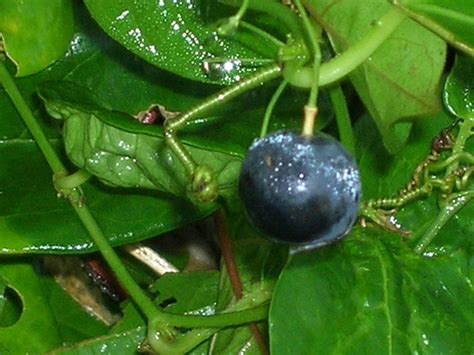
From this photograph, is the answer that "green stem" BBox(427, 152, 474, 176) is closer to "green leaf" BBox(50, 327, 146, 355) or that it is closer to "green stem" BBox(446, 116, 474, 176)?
"green stem" BBox(446, 116, 474, 176)

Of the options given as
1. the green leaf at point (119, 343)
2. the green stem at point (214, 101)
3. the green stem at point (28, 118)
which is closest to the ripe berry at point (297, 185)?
the green stem at point (214, 101)

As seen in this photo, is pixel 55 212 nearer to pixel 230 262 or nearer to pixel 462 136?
pixel 230 262

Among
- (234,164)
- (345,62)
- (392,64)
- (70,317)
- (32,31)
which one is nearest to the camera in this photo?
(345,62)

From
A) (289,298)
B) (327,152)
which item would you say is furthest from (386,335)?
(327,152)

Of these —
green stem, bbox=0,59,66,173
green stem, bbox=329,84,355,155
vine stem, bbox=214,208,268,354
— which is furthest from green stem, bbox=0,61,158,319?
green stem, bbox=329,84,355,155

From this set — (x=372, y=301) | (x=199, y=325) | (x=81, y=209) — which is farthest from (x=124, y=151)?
(x=372, y=301)

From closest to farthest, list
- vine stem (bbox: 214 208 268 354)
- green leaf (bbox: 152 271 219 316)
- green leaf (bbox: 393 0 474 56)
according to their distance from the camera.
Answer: green leaf (bbox: 393 0 474 56)
vine stem (bbox: 214 208 268 354)
green leaf (bbox: 152 271 219 316)
